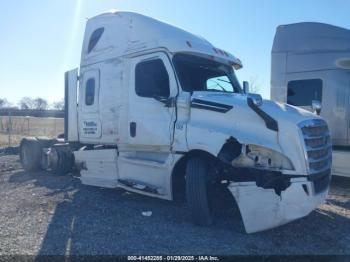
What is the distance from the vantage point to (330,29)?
32.3 ft

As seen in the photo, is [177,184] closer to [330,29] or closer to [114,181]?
[114,181]

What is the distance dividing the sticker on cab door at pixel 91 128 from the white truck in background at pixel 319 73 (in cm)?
475

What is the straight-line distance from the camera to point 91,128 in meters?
8.73

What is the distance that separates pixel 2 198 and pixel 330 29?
340 inches

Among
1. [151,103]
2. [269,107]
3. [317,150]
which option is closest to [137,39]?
[151,103]

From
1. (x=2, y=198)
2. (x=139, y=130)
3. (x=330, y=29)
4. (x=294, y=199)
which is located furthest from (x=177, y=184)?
(x=330, y=29)

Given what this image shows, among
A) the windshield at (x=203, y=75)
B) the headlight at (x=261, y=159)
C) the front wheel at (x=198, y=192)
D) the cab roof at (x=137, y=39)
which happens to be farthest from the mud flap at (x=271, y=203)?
the cab roof at (x=137, y=39)

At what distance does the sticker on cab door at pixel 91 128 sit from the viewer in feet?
27.9

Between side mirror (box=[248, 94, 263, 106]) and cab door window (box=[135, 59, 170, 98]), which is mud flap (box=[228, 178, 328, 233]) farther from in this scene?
cab door window (box=[135, 59, 170, 98])

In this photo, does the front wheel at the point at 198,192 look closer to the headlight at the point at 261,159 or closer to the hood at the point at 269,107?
the headlight at the point at 261,159

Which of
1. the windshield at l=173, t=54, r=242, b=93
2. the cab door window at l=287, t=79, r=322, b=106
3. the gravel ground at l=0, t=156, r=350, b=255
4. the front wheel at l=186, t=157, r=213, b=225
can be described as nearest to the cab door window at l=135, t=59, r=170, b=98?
the windshield at l=173, t=54, r=242, b=93

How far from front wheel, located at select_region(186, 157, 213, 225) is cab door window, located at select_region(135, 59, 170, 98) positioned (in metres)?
1.48

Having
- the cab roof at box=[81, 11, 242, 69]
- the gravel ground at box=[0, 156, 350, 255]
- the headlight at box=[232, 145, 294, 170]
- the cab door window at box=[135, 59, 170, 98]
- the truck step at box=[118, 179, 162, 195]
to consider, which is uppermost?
the cab roof at box=[81, 11, 242, 69]

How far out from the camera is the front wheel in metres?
5.91
